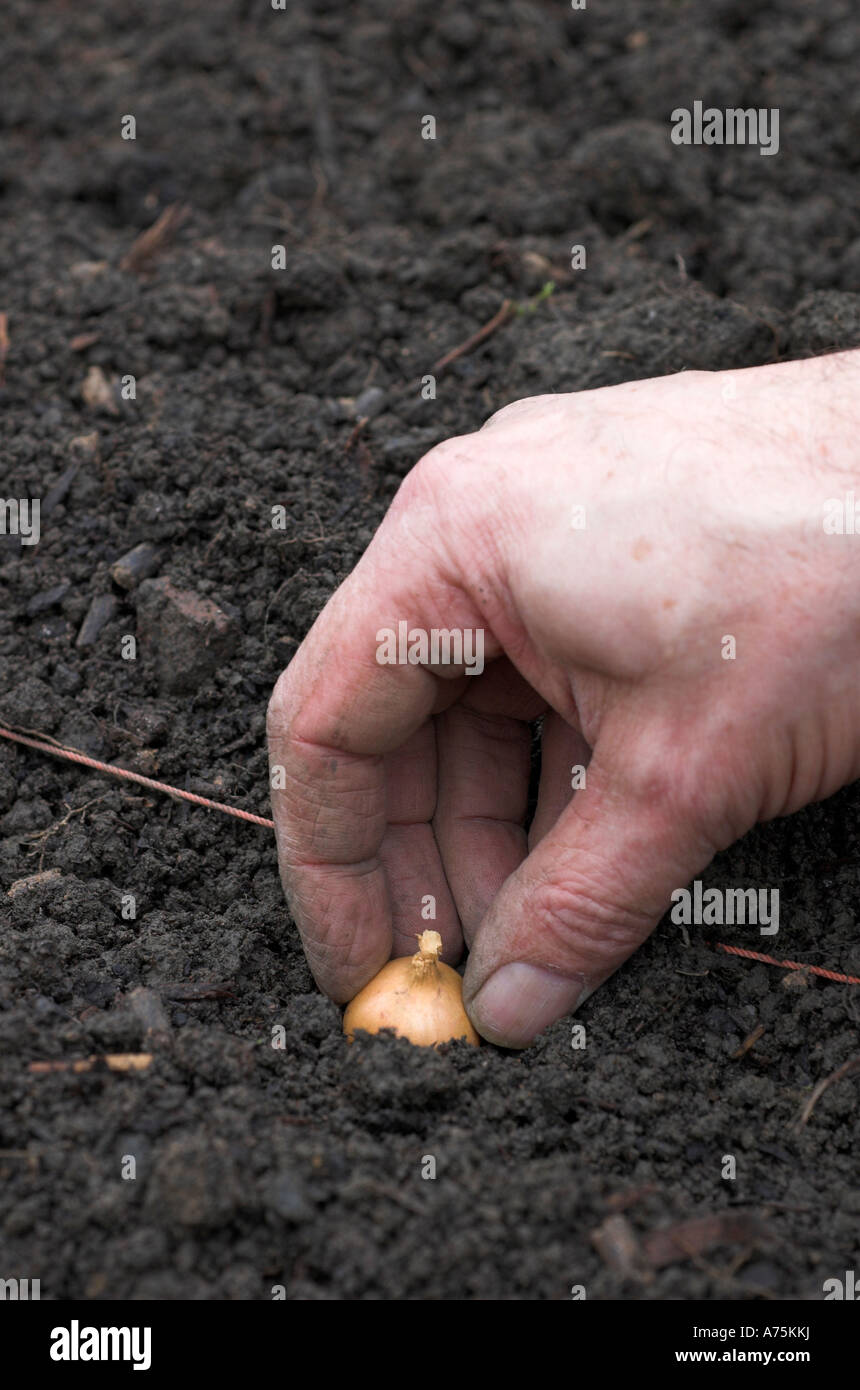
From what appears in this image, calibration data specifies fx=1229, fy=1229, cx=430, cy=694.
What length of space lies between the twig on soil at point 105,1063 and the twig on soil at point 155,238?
128 inches

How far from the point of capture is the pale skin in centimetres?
239

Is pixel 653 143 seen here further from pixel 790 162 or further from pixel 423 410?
pixel 423 410

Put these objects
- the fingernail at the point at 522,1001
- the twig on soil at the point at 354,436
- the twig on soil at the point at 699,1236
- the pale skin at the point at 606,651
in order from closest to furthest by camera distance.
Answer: the twig on soil at the point at 699,1236, the pale skin at the point at 606,651, the fingernail at the point at 522,1001, the twig on soil at the point at 354,436

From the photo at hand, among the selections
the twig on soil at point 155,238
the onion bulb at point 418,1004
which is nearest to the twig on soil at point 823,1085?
the onion bulb at point 418,1004

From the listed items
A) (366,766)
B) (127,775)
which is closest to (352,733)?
(366,766)

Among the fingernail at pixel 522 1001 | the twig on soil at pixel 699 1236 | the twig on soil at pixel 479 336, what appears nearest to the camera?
the twig on soil at pixel 699 1236

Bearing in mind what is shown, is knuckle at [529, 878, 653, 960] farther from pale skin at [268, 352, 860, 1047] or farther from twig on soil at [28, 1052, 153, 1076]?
twig on soil at [28, 1052, 153, 1076]

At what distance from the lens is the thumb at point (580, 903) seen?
8.31 feet

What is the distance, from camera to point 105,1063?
252 centimetres

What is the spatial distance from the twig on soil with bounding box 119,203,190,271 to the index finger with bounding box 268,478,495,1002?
8.29 feet

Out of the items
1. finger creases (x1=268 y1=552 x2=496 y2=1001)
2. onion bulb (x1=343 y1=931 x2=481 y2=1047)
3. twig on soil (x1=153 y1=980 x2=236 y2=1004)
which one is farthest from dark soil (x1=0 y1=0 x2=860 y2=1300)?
finger creases (x1=268 y1=552 x2=496 y2=1001)

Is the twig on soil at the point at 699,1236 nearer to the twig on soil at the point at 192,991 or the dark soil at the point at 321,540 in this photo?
the dark soil at the point at 321,540

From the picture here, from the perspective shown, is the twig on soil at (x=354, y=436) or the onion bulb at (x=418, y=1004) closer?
the onion bulb at (x=418, y=1004)

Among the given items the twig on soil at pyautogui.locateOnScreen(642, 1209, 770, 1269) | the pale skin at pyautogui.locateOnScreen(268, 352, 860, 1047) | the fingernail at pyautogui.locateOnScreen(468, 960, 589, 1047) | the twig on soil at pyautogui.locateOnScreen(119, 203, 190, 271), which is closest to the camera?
the twig on soil at pyautogui.locateOnScreen(642, 1209, 770, 1269)
